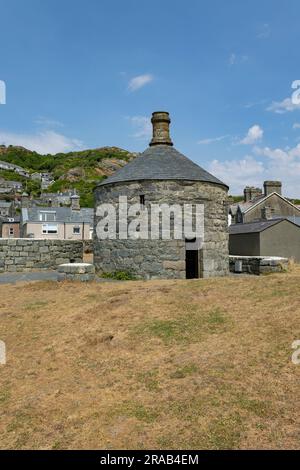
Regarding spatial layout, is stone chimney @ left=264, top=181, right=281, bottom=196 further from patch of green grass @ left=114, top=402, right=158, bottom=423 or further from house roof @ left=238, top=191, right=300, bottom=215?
patch of green grass @ left=114, top=402, right=158, bottom=423

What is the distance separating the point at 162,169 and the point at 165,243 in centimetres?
301

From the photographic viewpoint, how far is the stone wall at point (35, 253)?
1638 centimetres

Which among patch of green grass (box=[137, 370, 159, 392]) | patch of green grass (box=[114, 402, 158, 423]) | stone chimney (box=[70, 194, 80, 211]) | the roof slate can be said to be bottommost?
patch of green grass (box=[114, 402, 158, 423])

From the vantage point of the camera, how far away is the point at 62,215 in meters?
48.6

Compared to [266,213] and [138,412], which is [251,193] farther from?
[138,412]

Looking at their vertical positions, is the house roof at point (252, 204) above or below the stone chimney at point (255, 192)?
below

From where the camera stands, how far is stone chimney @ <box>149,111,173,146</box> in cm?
1702

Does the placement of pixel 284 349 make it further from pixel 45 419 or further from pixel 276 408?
pixel 45 419

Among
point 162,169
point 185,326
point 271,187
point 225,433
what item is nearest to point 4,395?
point 225,433

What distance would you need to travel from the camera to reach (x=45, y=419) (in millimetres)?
4891

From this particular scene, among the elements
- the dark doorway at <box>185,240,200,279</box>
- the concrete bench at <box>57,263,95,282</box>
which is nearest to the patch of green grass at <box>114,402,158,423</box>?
the concrete bench at <box>57,263,95,282</box>

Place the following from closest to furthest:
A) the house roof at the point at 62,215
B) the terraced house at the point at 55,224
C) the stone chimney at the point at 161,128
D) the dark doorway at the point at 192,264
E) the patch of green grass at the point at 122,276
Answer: the patch of green grass at the point at 122,276, the dark doorway at the point at 192,264, the stone chimney at the point at 161,128, the terraced house at the point at 55,224, the house roof at the point at 62,215

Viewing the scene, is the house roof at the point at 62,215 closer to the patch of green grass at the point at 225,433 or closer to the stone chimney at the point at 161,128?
the stone chimney at the point at 161,128

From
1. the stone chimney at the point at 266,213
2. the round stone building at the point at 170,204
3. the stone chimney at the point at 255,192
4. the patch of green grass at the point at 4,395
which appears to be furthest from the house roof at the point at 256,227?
the stone chimney at the point at 255,192
